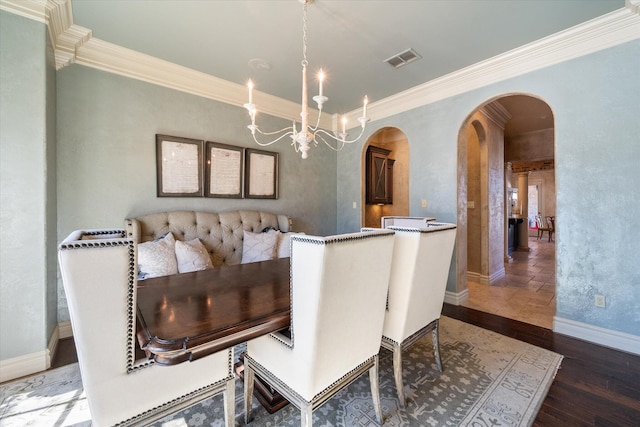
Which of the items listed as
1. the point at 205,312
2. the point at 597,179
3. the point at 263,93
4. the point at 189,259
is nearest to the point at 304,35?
the point at 263,93

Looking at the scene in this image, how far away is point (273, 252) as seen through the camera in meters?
2.93

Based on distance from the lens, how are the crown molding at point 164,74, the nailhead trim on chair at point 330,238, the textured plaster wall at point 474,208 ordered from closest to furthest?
the nailhead trim on chair at point 330,238, the crown molding at point 164,74, the textured plaster wall at point 474,208

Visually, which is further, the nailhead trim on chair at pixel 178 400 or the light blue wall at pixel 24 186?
the light blue wall at pixel 24 186

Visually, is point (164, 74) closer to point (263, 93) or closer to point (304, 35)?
point (263, 93)

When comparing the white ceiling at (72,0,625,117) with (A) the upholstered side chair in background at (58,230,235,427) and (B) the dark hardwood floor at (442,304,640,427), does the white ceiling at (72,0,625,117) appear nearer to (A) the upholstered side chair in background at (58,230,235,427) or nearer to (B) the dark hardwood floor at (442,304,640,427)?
(A) the upholstered side chair in background at (58,230,235,427)

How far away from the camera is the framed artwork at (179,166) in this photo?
108 inches

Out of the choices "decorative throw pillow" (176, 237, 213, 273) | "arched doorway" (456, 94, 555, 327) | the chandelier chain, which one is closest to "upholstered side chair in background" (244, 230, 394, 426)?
"decorative throw pillow" (176, 237, 213, 273)

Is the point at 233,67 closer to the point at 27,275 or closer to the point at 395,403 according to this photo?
the point at 27,275

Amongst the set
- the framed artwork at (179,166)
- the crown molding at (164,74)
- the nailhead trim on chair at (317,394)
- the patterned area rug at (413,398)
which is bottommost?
the patterned area rug at (413,398)

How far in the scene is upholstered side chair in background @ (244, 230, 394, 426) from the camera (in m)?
0.99

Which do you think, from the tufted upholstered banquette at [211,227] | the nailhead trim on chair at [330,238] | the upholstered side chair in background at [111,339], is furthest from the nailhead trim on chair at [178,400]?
the tufted upholstered banquette at [211,227]

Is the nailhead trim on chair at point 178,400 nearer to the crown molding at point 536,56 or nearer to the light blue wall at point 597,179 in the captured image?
the light blue wall at point 597,179

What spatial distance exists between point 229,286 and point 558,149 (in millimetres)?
3090

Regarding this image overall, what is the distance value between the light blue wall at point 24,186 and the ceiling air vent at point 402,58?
2.88m
